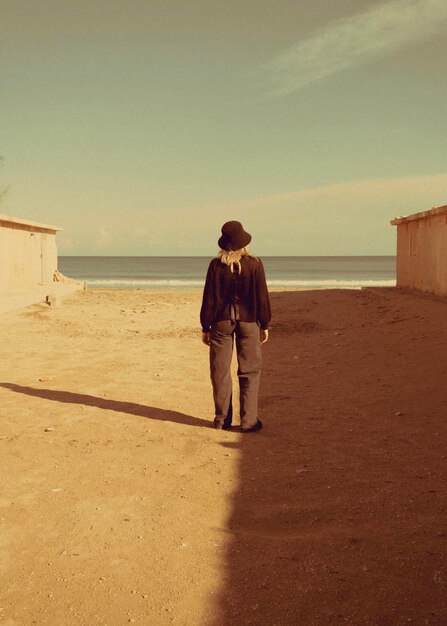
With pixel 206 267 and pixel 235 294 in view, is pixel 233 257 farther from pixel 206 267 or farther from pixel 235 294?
pixel 206 267

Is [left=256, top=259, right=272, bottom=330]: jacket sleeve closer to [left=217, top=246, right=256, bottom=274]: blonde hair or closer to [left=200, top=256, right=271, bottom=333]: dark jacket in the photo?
[left=200, top=256, right=271, bottom=333]: dark jacket

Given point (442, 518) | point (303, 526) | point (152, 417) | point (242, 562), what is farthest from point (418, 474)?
point (152, 417)

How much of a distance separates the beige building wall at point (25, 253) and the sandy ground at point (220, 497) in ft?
35.9

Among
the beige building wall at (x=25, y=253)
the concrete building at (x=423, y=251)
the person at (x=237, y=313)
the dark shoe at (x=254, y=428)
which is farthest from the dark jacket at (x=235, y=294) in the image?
the beige building wall at (x=25, y=253)

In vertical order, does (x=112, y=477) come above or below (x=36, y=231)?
below

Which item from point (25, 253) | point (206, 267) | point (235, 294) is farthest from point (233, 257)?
point (206, 267)

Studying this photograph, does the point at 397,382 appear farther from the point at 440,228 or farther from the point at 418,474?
the point at 440,228

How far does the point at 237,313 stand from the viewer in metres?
5.61

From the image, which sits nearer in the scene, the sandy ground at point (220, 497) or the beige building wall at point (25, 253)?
the sandy ground at point (220, 497)

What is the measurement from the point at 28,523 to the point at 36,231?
20.3m

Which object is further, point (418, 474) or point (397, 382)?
point (397, 382)

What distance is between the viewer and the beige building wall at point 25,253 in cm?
1901

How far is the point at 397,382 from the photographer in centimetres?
783

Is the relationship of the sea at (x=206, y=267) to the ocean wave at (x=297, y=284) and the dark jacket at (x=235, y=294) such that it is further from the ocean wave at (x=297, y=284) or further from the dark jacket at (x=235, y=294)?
the dark jacket at (x=235, y=294)
